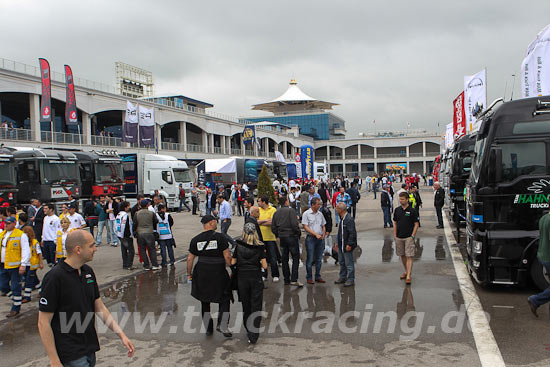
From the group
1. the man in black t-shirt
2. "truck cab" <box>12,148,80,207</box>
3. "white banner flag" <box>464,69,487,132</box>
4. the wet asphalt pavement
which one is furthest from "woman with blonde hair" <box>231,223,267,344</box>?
"white banner flag" <box>464,69,487,132</box>

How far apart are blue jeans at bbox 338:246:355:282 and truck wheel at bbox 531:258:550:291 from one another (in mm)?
3079

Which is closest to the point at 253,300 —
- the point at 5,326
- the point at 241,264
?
the point at 241,264

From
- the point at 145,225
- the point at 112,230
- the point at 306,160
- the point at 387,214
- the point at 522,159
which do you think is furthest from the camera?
the point at 306,160

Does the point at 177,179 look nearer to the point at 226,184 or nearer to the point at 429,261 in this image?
the point at 226,184

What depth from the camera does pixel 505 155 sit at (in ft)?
24.7

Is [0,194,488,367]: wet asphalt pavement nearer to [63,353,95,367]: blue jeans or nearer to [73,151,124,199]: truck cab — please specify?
[63,353,95,367]: blue jeans

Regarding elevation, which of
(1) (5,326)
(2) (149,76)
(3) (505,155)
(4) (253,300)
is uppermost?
(2) (149,76)

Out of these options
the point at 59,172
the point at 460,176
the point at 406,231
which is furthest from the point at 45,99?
the point at 406,231

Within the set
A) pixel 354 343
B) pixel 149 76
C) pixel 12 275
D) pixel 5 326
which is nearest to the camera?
pixel 354 343

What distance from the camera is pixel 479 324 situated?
6246mm

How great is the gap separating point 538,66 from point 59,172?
19431 millimetres

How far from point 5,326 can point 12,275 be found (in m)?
1.01

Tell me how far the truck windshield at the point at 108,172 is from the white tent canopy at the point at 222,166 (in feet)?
37.8

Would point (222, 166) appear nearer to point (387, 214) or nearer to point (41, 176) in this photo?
point (41, 176)
